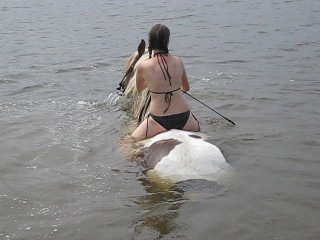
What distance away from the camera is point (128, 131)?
22.4 feet

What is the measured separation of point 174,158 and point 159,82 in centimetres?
Answer: 126

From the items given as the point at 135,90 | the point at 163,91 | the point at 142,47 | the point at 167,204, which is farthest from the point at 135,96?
the point at 167,204

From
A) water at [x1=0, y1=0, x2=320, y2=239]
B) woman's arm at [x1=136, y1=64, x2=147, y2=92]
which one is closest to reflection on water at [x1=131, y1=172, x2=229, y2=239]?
water at [x1=0, y1=0, x2=320, y2=239]

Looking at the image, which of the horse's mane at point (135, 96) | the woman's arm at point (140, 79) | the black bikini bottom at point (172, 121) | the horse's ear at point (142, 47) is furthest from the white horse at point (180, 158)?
the horse's ear at point (142, 47)

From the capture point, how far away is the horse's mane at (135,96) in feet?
22.2

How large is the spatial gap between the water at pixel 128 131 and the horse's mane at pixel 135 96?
0.28 metres

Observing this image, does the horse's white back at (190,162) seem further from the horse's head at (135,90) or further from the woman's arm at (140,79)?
the horse's head at (135,90)

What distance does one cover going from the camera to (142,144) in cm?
564

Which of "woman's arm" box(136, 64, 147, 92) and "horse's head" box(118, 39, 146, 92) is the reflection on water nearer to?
"woman's arm" box(136, 64, 147, 92)

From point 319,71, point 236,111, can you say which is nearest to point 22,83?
point 236,111

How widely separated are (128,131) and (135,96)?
0.77 metres

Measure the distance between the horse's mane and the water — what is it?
0.93 ft

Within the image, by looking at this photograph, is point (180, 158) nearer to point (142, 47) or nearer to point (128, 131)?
point (128, 131)

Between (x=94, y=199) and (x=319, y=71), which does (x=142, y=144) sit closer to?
(x=94, y=199)
